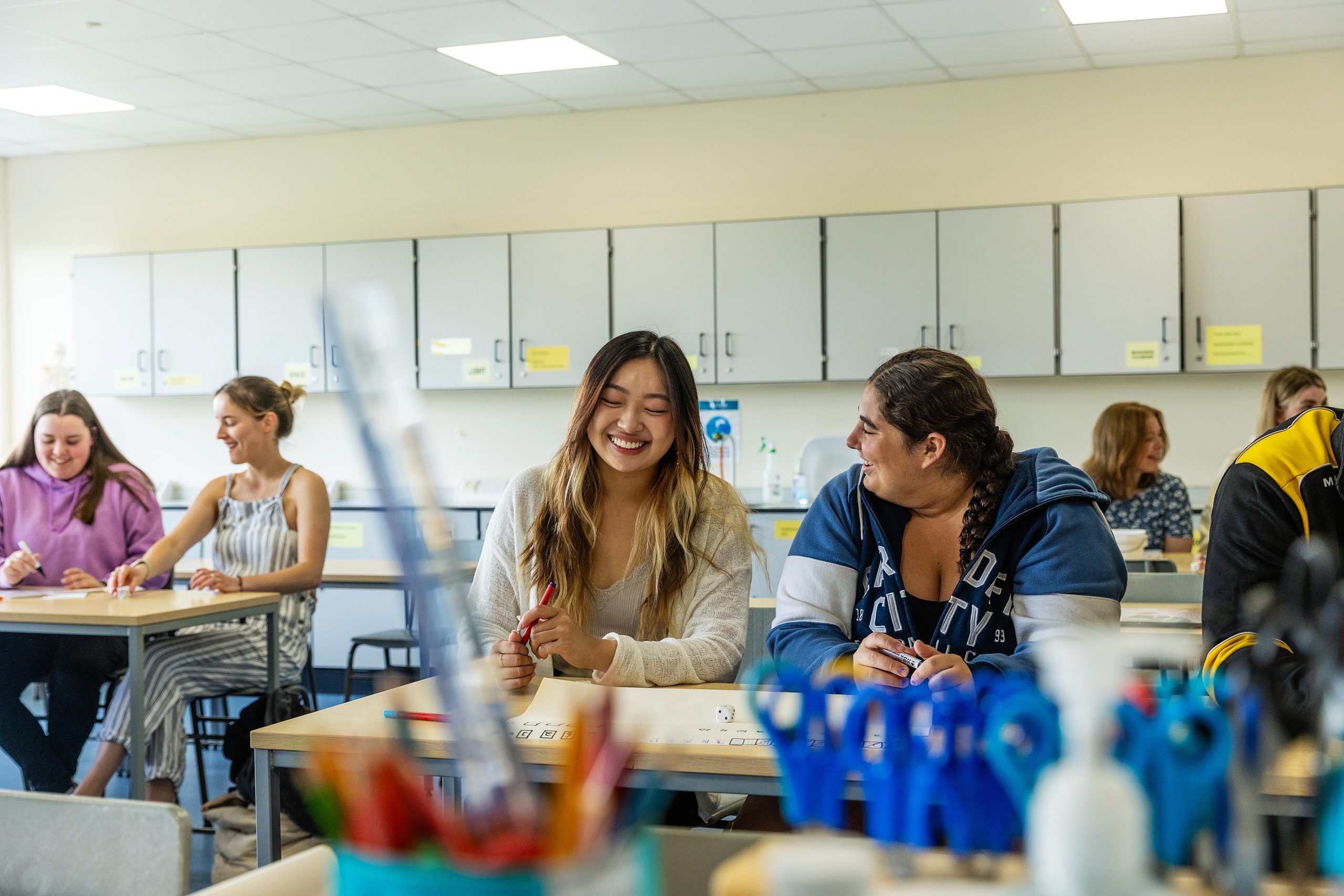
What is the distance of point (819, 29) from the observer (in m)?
5.13

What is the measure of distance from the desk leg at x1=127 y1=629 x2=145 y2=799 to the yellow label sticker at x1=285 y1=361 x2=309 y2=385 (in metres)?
3.50

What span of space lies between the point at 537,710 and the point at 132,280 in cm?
597

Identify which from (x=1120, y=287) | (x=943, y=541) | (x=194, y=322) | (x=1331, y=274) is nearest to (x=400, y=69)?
(x=194, y=322)

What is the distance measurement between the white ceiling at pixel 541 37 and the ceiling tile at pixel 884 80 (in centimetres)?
1

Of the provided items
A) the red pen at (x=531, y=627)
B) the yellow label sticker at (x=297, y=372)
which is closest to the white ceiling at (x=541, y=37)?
the yellow label sticker at (x=297, y=372)

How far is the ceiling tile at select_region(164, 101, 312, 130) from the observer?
6.29 meters

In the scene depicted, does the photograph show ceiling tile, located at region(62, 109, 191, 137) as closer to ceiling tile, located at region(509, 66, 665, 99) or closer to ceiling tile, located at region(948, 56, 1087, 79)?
ceiling tile, located at region(509, 66, 665, 99)

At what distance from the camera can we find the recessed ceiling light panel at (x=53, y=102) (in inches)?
237

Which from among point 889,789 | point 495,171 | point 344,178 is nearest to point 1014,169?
point 495,171

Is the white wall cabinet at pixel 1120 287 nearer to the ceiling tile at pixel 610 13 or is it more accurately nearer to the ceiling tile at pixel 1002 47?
the ceiling tile at pixel 1002 47

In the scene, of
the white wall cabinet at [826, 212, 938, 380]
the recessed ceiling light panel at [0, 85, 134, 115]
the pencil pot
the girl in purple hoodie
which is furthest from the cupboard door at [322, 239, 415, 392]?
the pencil pot

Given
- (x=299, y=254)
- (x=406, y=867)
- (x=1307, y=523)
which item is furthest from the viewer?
(x=299, y=254)

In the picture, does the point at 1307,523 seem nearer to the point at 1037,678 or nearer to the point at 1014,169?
the point at 1037,678

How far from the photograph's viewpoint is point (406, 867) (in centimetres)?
55
